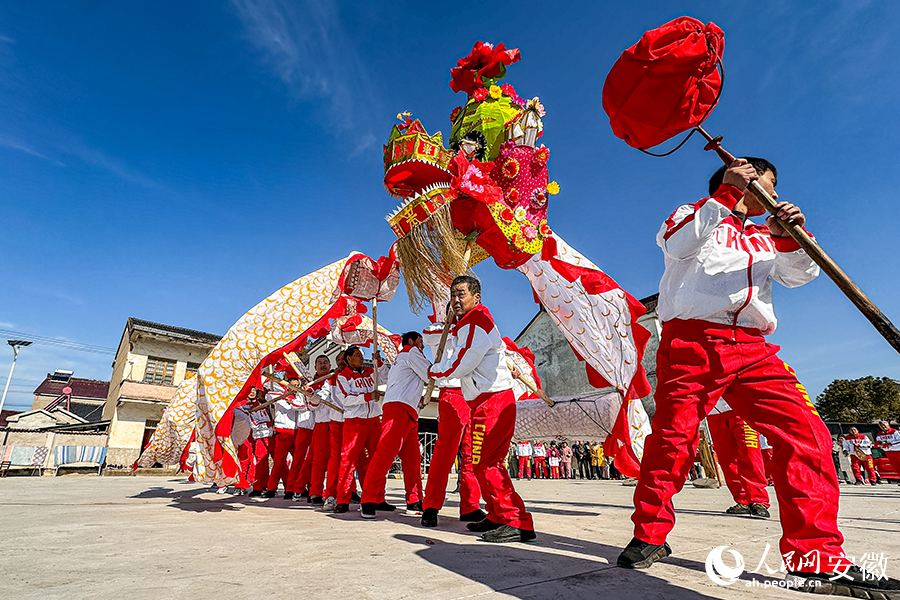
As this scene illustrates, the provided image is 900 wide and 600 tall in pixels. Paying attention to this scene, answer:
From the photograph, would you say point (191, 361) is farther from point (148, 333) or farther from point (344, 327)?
point (344, 327)

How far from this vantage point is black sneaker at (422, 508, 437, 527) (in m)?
3.44

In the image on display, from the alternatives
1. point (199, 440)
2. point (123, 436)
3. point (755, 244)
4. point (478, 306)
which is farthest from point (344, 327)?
point (123, 436)

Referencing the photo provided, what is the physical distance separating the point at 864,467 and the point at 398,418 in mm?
14251

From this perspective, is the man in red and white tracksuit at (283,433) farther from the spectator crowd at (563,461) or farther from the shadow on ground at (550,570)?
the spectator crowd at (563,461)

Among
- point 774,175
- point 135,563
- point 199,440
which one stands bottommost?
point 135,563

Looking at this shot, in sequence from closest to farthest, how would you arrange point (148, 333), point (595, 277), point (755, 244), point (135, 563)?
point (135, 563)
point (755, 244)
point (595, 277)
point (148, 333)

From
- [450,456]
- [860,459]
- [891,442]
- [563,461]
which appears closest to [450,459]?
[450,456]

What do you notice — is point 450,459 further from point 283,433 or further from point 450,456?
point 283,433

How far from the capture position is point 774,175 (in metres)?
2.33

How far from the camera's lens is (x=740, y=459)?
3.99 m

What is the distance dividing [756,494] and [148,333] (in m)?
25.1

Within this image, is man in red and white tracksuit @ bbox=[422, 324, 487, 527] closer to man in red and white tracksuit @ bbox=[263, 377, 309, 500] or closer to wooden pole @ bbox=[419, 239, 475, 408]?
wooden pole @ bbox=[419, 239, 475, 408]

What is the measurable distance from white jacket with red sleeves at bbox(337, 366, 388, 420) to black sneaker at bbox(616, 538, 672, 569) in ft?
10.7

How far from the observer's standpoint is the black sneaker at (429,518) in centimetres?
344
